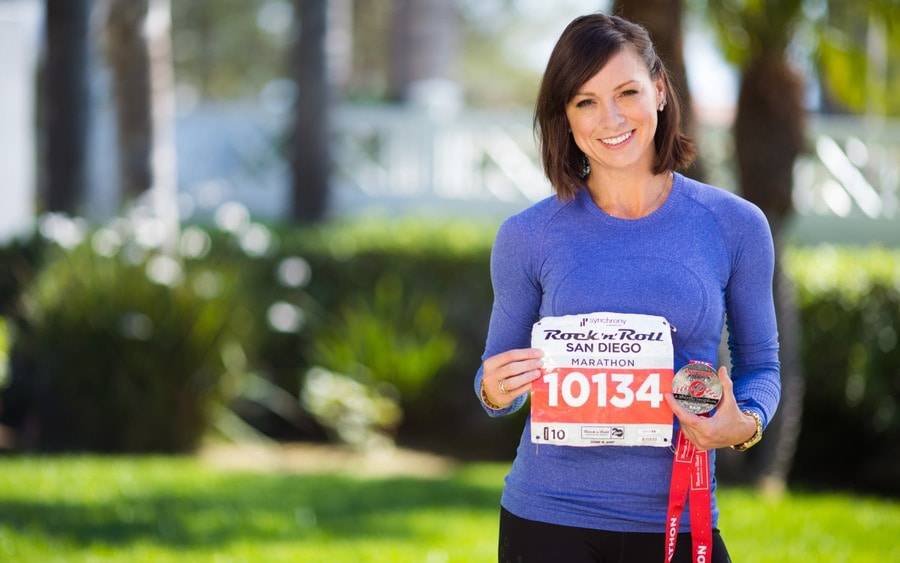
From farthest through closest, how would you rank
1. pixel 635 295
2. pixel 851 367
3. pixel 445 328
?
1. pixel 445 328
2. pixel 851 367
3. pixel 635 295

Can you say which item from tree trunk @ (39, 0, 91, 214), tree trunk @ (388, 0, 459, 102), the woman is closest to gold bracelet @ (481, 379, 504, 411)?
the woman

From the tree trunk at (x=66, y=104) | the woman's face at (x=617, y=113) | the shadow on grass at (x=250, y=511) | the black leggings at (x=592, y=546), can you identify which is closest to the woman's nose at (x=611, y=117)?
the woman's face at (x=617, y=113)

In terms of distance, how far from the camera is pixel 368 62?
138ft

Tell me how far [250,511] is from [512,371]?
436 centimetres

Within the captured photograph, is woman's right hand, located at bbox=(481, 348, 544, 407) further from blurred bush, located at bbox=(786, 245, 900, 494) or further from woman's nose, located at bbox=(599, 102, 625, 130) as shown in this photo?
blurred bush, located at bbox=(786, 245, 900, 494)

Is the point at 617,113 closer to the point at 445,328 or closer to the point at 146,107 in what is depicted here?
the point at 445,328

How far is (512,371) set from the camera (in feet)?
8.59

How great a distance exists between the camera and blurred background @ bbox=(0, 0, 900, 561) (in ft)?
22.0

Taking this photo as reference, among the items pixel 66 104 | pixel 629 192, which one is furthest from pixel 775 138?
pixel 66 104

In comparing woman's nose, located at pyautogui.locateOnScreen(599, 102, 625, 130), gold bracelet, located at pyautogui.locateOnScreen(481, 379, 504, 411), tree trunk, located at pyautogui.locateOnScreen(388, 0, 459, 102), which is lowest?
gold bracelet, located at pyautogui.locateOnScreen(481, 379, 504, 411)

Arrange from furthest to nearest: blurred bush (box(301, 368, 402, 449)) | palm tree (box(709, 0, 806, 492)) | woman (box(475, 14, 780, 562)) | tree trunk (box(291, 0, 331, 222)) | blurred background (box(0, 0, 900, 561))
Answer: tree trunk (box(291, 0, 331, 222)), blurred bush (box(301, 368, 402, 449)), palm tree (box(709, 0, 806, 492)), blurred background (box(0, 0, 900, 561)), woman (box(475, 14, 780, 562))

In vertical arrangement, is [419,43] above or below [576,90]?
above

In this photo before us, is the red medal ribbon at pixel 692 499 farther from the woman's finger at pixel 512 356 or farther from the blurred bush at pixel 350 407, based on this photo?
the blurred bush at pixel 350 407

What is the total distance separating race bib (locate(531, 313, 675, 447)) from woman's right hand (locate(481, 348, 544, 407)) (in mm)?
23
